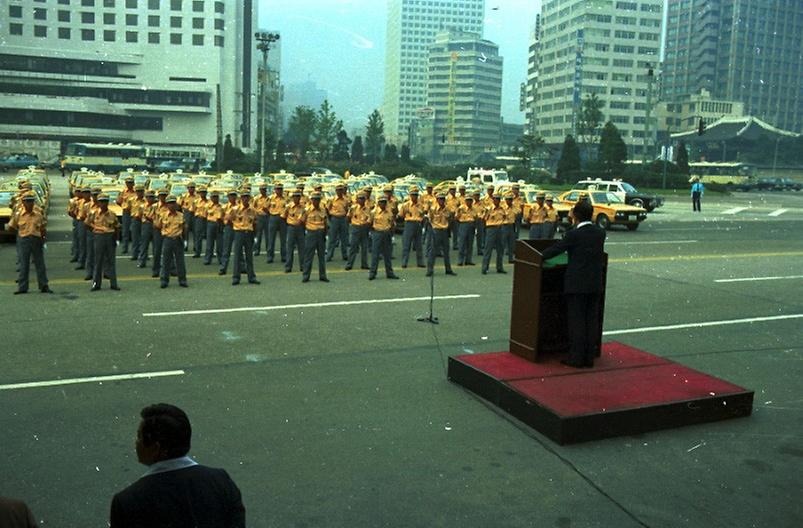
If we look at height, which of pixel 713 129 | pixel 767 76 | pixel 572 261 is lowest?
pixel 572 261

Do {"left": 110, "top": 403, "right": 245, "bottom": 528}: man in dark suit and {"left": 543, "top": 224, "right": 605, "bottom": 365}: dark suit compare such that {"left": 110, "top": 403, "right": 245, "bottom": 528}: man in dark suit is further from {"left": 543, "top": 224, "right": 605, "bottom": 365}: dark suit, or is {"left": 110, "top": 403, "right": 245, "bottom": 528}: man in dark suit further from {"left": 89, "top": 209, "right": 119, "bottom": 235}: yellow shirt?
{"left": 89, "top": 209, "right": 119, "bottom": 235}: yellow shirt

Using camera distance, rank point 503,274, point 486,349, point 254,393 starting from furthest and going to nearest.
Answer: point 503,274
point 486,349
point 254,393

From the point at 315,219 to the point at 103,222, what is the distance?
13.6 ft

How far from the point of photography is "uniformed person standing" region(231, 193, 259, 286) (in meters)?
15.4

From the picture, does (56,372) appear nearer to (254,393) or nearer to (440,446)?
(254,393)

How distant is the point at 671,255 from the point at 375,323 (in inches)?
518

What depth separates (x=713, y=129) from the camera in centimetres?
11938

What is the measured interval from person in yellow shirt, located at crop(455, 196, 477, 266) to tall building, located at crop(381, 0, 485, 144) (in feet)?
382

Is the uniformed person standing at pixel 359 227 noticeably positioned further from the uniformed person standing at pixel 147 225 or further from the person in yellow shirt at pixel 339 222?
the uniformed person standing at pixel 147 225

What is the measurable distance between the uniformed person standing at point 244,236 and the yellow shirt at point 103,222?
94.3 inches

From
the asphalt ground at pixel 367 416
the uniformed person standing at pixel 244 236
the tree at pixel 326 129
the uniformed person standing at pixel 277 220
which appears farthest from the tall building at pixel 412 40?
the asphalt ground at pixel 367 416

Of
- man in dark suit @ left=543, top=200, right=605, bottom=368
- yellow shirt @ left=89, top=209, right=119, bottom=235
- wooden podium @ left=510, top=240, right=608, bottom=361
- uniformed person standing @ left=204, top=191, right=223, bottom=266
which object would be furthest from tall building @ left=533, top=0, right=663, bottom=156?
man in dark suit @ left=543, top=200, right=605, bottom=368

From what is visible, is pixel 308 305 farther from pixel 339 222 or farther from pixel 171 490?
pixel 171 490

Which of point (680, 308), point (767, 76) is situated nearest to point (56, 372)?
point (680, 308)
